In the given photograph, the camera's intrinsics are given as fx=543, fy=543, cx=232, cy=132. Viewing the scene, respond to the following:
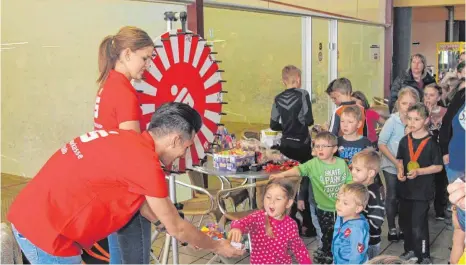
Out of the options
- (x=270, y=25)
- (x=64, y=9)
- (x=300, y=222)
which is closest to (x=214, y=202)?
(x=300, y=222)

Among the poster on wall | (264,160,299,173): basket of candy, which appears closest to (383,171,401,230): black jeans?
(264,160,299,173): basket of candy

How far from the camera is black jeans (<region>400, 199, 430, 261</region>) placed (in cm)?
385

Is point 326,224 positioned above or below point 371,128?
below

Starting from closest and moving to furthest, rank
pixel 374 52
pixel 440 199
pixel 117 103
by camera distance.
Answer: pixel 117 103
pixel 440 199
pixel 374 52

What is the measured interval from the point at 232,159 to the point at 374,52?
6.88 metres

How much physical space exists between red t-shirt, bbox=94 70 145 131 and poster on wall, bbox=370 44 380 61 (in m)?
8.04

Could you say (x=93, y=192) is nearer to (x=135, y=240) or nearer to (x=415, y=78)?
(x=135, y=240)

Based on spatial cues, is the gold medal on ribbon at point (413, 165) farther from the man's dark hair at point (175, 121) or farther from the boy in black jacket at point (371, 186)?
the man's dark hair at point (175, 121)

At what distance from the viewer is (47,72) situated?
4316 mm

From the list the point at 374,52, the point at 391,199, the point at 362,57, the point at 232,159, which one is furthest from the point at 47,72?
the point at 374,52

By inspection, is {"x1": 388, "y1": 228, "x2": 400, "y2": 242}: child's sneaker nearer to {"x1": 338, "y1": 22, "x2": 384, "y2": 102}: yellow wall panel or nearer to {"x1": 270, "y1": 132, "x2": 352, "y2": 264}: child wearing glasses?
{"x1": 270, "y1": 132, "x2": 352, "y2": 264}: child wearing glasses

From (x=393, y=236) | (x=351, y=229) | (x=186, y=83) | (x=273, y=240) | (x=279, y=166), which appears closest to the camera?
(x=273, y=240)

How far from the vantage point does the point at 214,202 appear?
13.0 feet

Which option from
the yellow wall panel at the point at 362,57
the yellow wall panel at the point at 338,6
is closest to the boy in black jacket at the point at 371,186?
the yellow wall panel at the point at 338,6
